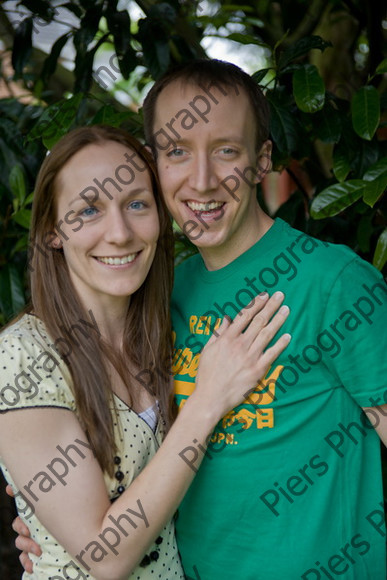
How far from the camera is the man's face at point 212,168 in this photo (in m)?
1.73

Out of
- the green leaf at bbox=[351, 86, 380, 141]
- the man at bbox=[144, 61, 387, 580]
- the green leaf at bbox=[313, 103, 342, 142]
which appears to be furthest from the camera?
the green leaf at bbox=[313, 103, 342, 142]

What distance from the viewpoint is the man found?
5.08ft

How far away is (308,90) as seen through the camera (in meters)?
1.93

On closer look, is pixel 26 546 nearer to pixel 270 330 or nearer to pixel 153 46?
pixel 270 330

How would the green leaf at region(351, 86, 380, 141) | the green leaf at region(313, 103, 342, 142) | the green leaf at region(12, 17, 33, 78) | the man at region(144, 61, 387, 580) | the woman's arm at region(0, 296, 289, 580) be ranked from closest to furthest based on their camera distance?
the woman's arm at region(0, 296, 289, 580) → the man at region(144, 61, 387, 580) → the green leaf at region(351, 86, 380, 141) → the green leaf at region(313, 103, 342, 142) → the green leaf at region(12, 17, 33, 78)

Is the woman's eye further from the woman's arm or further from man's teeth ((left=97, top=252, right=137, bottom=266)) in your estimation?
the woman's arm

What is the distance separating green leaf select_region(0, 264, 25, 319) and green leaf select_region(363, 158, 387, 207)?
1190mm

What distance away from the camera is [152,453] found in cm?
167

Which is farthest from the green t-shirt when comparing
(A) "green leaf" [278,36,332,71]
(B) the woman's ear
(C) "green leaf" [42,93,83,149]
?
→ (C) "green leaf" [42,93,83,149]

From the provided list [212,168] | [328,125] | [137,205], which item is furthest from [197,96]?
[328,125]

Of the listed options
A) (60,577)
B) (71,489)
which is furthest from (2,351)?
(60,577)

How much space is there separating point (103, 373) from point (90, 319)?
7.1 inches

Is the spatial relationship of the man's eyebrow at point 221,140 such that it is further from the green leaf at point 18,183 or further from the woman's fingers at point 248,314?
the green leaf at point 18,183

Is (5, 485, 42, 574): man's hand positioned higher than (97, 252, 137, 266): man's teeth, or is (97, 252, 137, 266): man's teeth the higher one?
(97, 252, 137, 266): man's teeth
